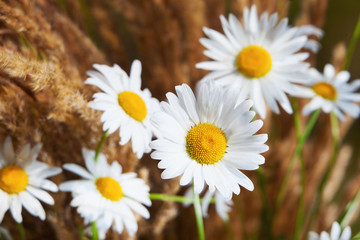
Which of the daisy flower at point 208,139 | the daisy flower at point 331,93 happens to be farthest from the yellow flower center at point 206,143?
the daisy flower at point 331,93

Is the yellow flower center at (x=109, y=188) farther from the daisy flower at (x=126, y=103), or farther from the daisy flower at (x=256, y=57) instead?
the daisy flower at (x=256, y=57)

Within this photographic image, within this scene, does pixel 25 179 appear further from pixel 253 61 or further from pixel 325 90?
pixel 325 90

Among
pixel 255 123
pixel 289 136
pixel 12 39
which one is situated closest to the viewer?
pixel 255 123

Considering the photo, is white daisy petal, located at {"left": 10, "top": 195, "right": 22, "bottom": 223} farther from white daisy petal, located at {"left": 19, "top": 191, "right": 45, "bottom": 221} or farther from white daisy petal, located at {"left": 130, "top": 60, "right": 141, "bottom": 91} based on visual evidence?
white daisy petal, located at {"left": 130, "top": 60, "right": 141, "bottom": 91}

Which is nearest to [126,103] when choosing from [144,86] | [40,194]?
[40,194]

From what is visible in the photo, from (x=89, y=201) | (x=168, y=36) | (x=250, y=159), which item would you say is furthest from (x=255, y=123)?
(x=168, y=36)

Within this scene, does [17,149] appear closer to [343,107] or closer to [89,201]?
[89,201]
